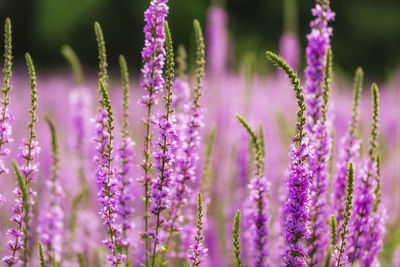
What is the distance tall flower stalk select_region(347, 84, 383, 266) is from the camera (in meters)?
2.86

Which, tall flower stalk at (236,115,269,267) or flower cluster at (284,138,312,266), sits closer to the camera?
flower cluster at (284,138,312,266)

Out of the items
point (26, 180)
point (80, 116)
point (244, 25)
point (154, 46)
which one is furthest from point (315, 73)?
point (244, 25)

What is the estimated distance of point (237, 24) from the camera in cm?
1630

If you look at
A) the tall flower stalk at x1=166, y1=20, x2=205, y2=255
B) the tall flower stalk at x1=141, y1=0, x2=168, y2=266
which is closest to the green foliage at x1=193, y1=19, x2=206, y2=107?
the tall flower stalk at x1=166, y1=20, x2=205, y2=255

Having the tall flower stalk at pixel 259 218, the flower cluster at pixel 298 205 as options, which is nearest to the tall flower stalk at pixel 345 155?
the tall flower stalk at pixel 259 218

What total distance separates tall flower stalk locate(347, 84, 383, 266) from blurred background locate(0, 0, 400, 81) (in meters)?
11.8

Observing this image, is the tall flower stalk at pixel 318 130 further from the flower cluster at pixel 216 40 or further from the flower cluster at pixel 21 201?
the flower cluster at pixel 216 40

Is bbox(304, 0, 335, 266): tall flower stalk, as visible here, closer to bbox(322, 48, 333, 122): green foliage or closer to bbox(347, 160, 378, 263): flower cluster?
bbox(322, 48, 333, 122): green foliage

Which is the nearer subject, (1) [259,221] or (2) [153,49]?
(2) [153,49]

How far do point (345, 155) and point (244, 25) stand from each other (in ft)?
45.1

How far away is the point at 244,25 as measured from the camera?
53.9 feet

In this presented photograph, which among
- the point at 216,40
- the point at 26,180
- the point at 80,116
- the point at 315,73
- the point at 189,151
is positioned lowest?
the point at 26,180

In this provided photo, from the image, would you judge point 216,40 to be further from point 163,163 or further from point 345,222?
point 345,222

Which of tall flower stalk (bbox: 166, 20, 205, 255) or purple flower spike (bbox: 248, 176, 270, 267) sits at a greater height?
tall flower stalk (bbox: 166, 20, 205, 255)
